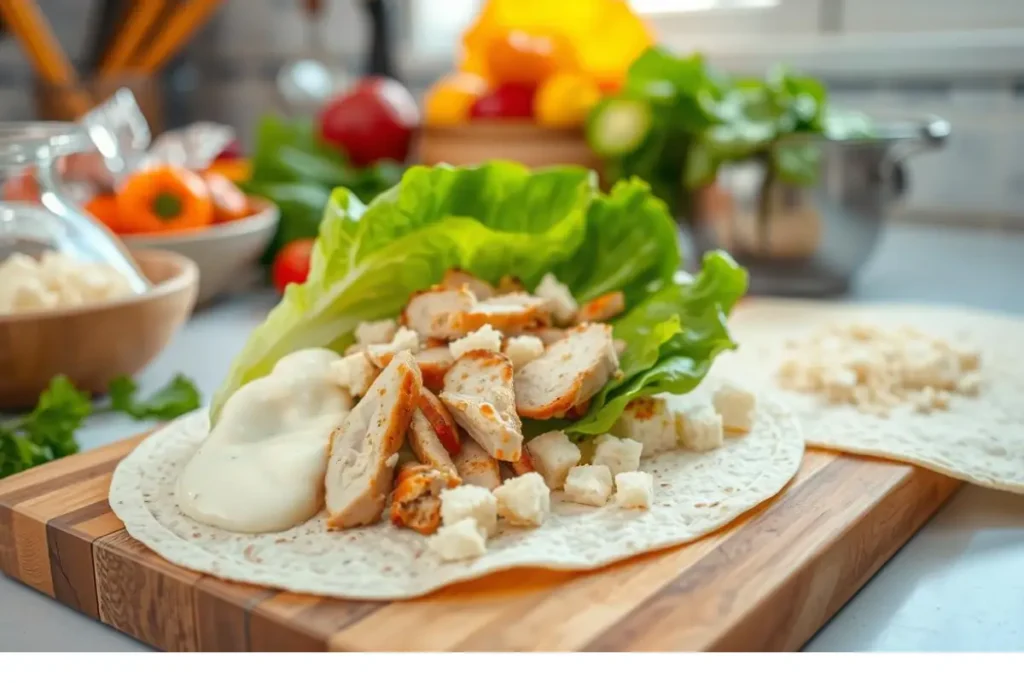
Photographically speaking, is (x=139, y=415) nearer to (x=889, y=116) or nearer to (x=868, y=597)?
(x=868, y=597)

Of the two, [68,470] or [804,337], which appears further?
[804,337]

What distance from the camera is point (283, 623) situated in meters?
0.70

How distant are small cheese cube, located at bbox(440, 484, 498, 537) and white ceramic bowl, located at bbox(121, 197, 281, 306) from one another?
957mm

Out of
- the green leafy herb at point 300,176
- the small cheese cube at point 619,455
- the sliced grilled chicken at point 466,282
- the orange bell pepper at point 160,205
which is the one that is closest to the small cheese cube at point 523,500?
the small cheese cube at point 619,455

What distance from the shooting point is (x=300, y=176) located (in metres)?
2.03

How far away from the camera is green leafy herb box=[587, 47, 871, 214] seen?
166 cm

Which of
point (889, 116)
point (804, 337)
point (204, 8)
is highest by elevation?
point (204, 8)

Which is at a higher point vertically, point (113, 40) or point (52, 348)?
point (113, 40)

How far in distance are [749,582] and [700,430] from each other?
25cm

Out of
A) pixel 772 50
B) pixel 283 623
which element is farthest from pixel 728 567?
pixel 772 50

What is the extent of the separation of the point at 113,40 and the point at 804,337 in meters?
2.36

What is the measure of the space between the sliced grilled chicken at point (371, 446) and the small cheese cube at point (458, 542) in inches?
3.3

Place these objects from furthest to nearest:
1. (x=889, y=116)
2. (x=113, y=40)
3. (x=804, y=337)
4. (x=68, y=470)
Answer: (x=113, y=40) → (x=889, y=116) → (x=804, y=337) → (x=68, y=470)

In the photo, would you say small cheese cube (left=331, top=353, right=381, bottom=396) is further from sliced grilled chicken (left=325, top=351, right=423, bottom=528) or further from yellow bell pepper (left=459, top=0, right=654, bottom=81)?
yellow bell pepper (left=459, top=0, right=654, bottom=81)
